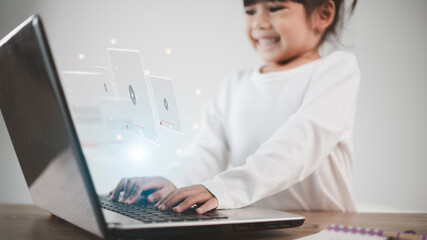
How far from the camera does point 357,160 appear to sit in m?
2.07

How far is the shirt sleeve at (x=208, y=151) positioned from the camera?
3.53ft

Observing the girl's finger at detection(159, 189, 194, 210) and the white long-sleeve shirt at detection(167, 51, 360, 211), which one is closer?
the girl's finger at detection(159, 189, 194, 210)

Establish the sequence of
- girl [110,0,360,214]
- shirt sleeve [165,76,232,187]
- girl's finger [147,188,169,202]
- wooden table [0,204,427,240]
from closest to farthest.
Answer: wooden table [0,204,427,240] → girl's finger [147,188,169,202] → girl [110,0,360,214] → shirt sleeve [165,76,232,187]

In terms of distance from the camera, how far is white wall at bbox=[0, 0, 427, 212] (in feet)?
6.61

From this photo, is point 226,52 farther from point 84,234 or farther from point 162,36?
point 84,234

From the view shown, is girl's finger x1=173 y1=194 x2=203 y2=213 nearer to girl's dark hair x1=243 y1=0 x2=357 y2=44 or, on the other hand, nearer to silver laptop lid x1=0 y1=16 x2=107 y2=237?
silver laptop lid x1=0 y1=16 x2=107 y2=237

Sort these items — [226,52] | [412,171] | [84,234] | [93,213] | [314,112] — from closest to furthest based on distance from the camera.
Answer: [93,213], [84,234], [314,112], [412,171], [226,52]

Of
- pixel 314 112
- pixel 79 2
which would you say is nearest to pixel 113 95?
pixel 314 112

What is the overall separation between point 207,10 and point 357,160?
1.10m

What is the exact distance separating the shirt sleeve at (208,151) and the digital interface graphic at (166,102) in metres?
0.44

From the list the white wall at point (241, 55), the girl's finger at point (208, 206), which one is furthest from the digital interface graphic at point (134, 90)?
the white wall at point (241, 55)

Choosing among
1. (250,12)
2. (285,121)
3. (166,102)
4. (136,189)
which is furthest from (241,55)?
(166,102)

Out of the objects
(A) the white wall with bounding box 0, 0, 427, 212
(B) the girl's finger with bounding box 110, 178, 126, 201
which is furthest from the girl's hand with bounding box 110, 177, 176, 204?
(A) the white wall with bounding box 0, 0, 427, 212

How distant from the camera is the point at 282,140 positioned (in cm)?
84
